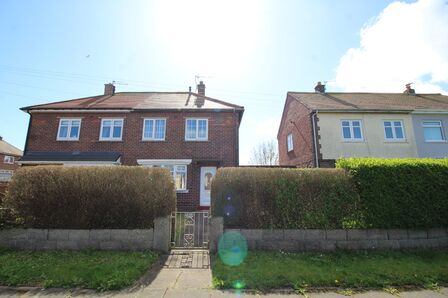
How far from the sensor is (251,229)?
6.73 m

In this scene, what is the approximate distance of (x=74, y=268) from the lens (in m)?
5.30

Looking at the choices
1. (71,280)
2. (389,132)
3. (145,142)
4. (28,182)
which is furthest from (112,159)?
(389,132)

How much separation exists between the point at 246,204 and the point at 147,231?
2.97m

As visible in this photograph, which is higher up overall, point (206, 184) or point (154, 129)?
point (154, 129)

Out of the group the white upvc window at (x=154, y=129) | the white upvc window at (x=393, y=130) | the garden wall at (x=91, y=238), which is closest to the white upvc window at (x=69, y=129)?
the white upvc window at (x=154, y=129)

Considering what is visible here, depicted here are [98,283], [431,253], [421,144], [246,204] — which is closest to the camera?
[98,283]

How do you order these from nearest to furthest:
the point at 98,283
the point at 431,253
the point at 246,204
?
1. the point at 98,283
2. the point at 431,253
3. the point at 246,204

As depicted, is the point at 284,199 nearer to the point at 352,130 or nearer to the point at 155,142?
the point at 155,142

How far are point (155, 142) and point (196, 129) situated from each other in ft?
9.33

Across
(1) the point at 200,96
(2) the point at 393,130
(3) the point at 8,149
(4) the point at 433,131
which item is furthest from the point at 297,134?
(3) the point at 8,149

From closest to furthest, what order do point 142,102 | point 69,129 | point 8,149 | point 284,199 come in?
1. point 284,199
2. point 69,129
3. point 142,102
4. point 8,149

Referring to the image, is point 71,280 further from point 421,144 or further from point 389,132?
point 421,144

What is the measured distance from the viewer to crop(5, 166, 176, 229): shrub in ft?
22.7

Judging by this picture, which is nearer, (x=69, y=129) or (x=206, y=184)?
(x=206, y=184)
